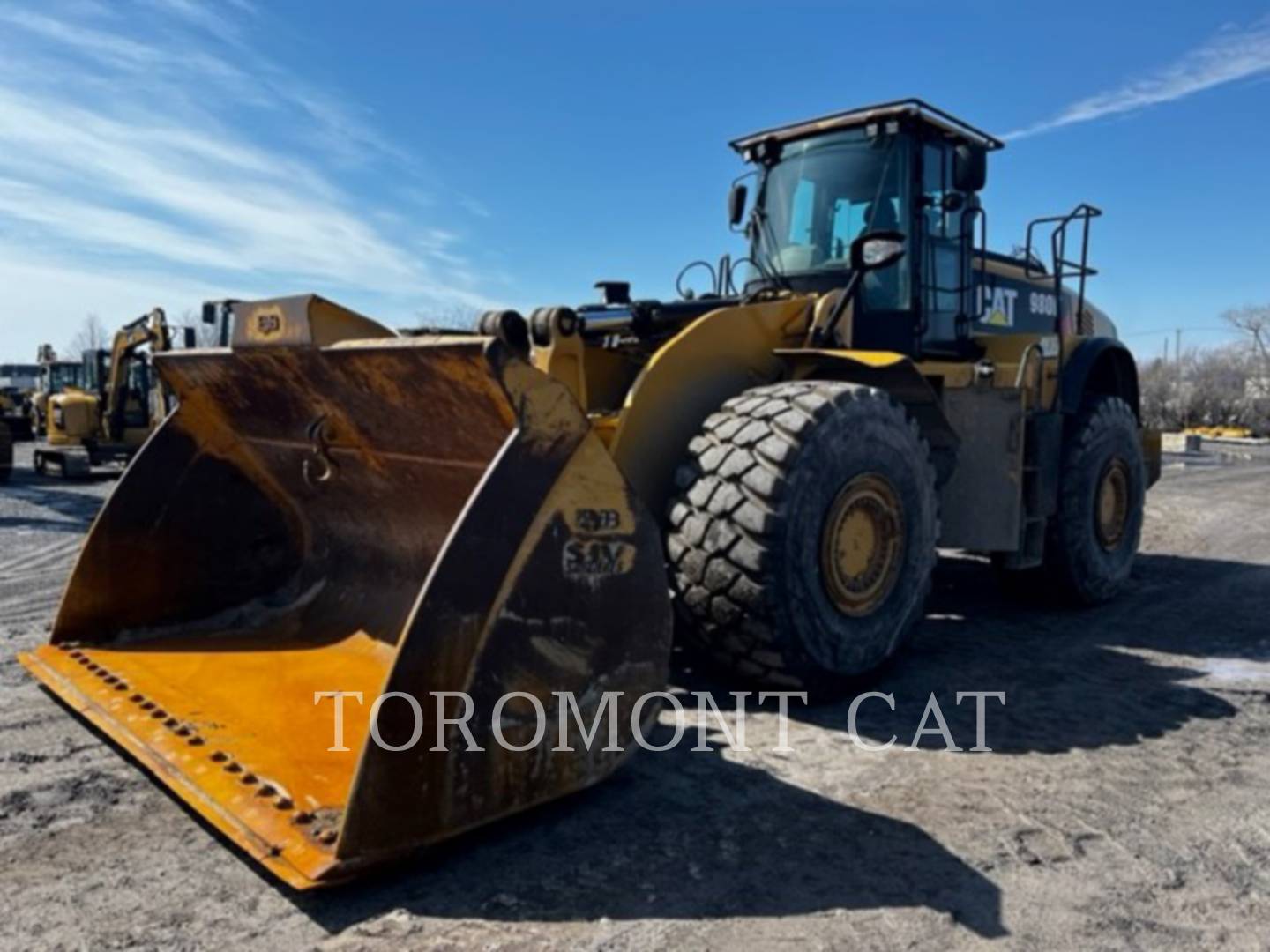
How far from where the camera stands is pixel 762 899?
271 centimetres

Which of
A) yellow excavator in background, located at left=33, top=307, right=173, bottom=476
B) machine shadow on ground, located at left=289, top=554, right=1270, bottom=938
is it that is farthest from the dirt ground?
yellow excavator in background, located at left=33, top=307, right=173, bottom=476

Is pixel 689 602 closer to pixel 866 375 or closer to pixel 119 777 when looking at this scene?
pixel 866 375

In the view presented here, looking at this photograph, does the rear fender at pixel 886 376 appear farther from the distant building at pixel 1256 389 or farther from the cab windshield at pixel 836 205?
the distant building at pixel 1256 389

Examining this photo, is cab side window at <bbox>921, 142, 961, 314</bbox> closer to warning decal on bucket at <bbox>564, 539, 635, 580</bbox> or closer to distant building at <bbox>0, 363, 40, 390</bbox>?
warning decal on bucket at <bbox>564, 539, 635, 580</bbox>

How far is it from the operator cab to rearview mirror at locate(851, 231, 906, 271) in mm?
392

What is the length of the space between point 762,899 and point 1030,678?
2.72 meters

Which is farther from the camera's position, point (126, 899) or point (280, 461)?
point (280, 461)

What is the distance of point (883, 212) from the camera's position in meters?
5.71

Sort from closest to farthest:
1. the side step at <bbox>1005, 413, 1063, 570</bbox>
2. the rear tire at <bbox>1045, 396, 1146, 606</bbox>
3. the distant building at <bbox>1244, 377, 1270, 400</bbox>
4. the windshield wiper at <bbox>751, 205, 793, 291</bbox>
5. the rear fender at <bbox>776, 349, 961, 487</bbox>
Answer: the rear fender at <bbox>776, 349, 961, 487</bbox>
the windshield wiper at <bbox>751, 205, 793, 291</bbox>
the side step at <bbox>1005, 413, 1063, 570</bbox>
the rear tire at <bbox>1045, 396, 1146, 606</bbox>
the distant building at <bbox>1244, 377, 1270, 400</bbox>

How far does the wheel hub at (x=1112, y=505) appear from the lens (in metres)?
6.72

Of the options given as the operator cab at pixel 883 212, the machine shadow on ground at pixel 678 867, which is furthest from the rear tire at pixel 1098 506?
the machine shadow on ground at pixel 678 867

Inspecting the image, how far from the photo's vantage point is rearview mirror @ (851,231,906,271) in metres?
4.98

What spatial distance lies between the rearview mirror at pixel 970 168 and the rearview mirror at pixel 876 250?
0.72 meters

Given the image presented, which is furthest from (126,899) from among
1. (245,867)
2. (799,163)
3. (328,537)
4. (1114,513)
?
(1114,513)
